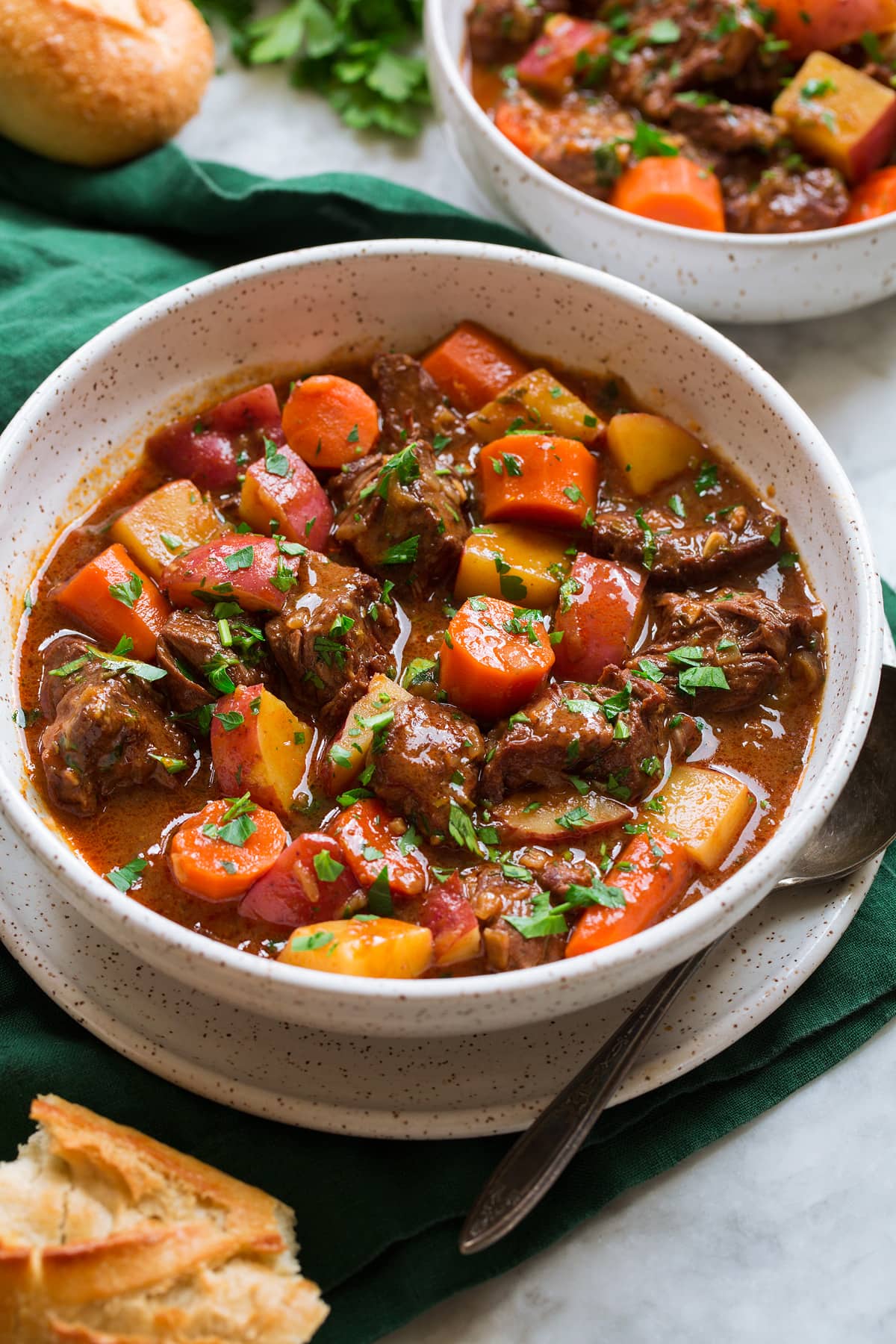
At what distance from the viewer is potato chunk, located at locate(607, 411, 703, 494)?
400 cm

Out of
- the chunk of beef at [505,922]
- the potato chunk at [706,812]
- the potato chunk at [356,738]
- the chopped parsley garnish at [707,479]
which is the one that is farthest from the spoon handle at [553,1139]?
the chopped parsley garnish at [707,479]

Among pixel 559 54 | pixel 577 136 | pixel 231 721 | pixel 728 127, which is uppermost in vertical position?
pixel 728 127

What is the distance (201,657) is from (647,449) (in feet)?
4.89

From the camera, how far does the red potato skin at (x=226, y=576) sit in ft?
12.0

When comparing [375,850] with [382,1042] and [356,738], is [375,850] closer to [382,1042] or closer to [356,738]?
[356,738]

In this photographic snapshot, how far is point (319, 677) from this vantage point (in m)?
3.54

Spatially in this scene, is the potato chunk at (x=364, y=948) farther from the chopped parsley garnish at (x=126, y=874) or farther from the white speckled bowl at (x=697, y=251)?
the white speckled bowl at (x=697, y=251)

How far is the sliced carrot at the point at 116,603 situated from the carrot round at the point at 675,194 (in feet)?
7.60

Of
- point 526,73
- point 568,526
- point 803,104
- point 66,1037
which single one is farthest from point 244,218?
point 66,1037

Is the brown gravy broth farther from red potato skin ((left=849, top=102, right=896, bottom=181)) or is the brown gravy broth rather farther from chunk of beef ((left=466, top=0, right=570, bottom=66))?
chunk of beef ((left=466, top=0, right=570, bottom=66))

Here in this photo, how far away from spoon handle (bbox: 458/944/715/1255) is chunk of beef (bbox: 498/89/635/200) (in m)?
3.13

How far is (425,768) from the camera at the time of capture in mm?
3318

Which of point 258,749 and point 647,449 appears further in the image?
point 647,449

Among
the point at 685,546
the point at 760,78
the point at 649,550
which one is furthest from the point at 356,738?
the point at 760,78
